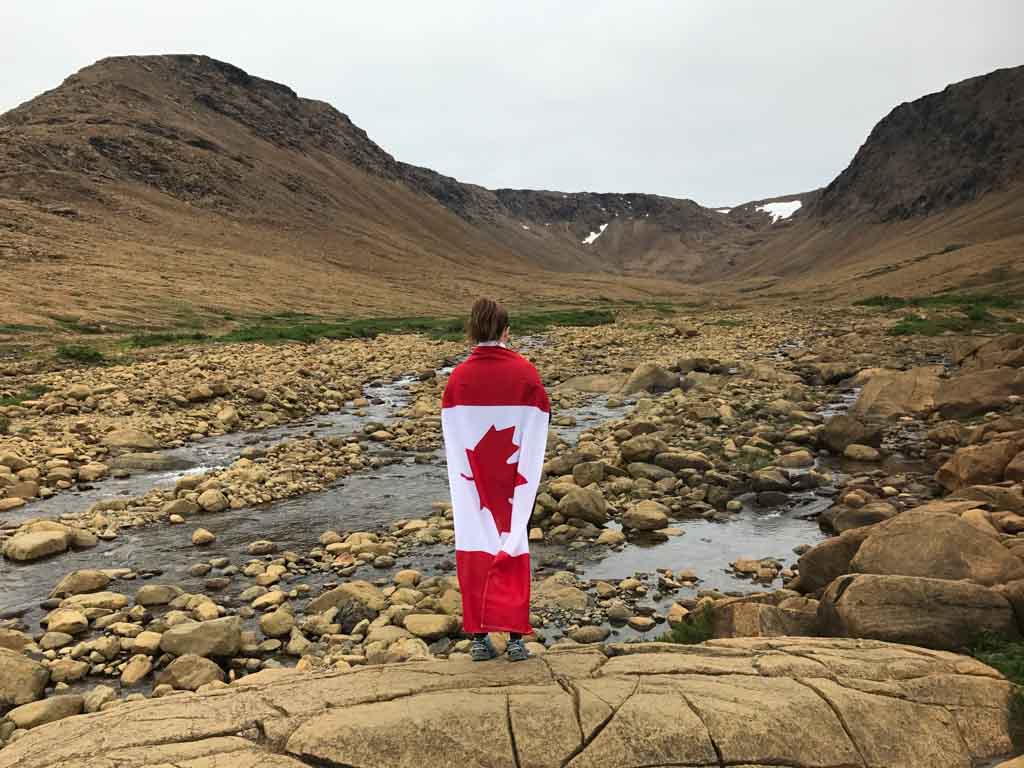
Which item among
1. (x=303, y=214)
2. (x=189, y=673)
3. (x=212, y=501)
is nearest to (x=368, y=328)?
(x=212, y=501)

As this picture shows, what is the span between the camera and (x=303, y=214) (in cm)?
9800

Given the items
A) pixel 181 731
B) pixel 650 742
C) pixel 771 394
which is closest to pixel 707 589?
pixel 650 742

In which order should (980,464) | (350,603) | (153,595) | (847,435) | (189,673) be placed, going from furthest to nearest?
(847,435) → (980,464) → (153,595) → (350,603) → (189,673)

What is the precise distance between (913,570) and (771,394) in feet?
45.9

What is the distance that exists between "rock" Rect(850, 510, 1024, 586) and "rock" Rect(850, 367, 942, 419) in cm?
1015

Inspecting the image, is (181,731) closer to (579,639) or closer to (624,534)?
(579,639)

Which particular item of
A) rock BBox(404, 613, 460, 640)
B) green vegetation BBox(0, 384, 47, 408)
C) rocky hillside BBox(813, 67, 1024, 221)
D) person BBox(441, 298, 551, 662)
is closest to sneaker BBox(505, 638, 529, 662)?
person BBox(441, 298, 551, 662)

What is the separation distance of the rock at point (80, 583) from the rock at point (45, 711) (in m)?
2.81

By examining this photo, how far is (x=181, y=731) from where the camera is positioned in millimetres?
4113

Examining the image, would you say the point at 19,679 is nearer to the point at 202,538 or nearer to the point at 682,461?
the point at 202,538

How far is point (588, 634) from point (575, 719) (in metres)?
3.21

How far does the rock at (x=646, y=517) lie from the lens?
10539mm

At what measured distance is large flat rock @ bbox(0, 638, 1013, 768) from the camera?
386cm

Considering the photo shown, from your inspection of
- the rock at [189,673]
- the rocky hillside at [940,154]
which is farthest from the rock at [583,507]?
the rocky hillside at [940,154]
